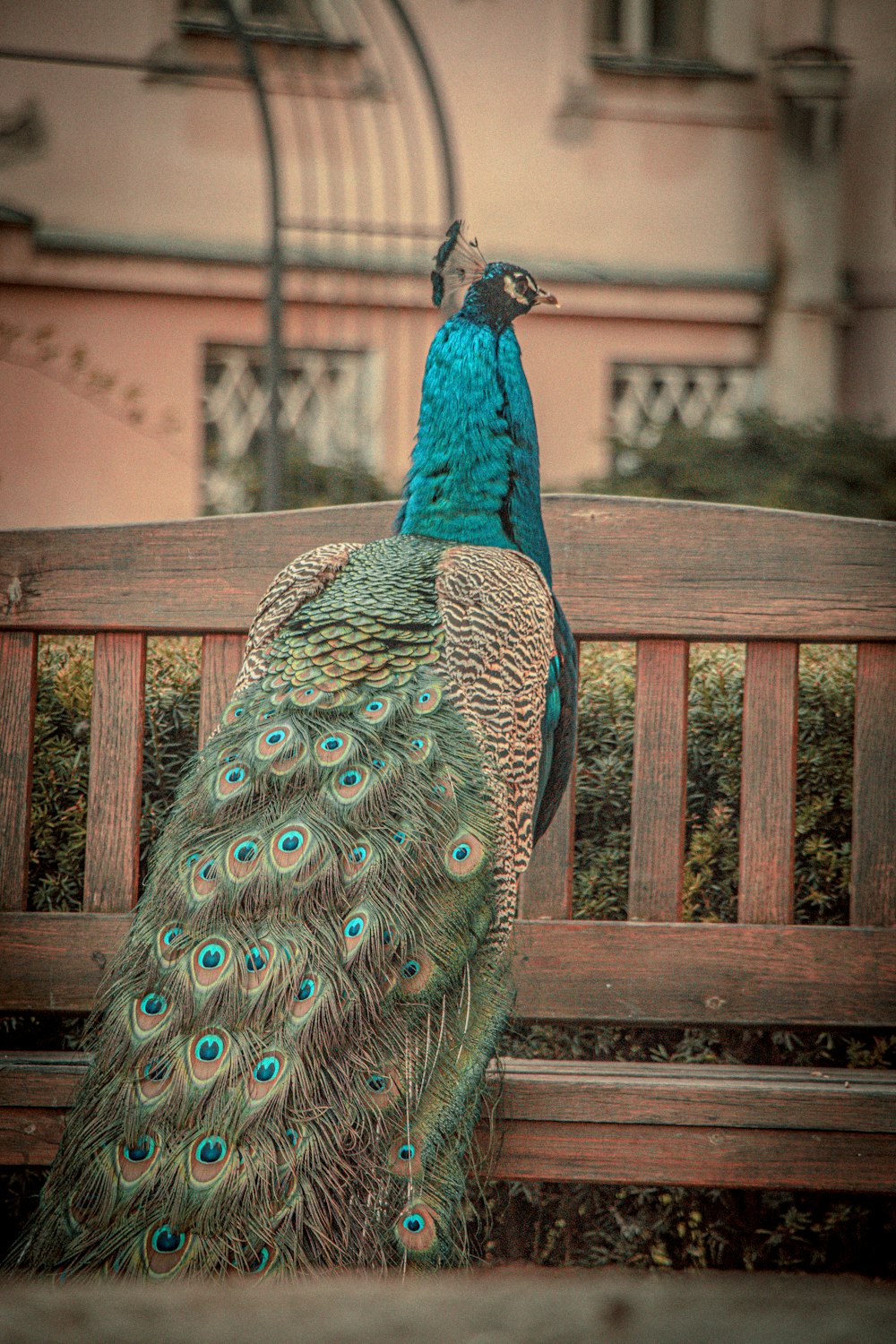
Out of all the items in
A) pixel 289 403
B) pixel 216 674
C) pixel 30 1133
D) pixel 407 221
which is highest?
pixel 407 221

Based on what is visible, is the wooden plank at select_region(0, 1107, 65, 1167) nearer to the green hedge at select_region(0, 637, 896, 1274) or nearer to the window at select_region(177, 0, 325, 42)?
the green hedge at select_region(0, 637, 896, 1274)

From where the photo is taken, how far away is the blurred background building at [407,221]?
6844 mm

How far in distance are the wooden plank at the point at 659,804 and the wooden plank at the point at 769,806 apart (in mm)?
118

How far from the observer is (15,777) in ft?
8.46

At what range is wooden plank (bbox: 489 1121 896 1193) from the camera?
2379 millimetres

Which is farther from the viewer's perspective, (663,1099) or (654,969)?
(654,969)

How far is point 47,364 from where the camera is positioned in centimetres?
688

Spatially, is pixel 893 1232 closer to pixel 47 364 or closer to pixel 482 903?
pixel 482 903

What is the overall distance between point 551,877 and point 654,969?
257 millimetres

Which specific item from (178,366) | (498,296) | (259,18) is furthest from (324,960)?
(259,18)

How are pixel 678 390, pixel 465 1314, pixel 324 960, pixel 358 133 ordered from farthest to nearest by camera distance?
pixel 678 390 → pixel 358 133 → pixel 324 960 → pixel 465 1314

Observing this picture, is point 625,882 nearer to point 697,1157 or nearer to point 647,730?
point 647,730

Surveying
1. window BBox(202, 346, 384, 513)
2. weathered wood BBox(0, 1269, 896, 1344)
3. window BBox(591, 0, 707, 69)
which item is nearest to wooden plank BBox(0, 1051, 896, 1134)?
weathered wood BBox(0, 1269, 896, 1344)

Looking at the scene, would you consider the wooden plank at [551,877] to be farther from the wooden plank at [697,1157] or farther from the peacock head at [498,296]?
the peacock head at [498,296]
